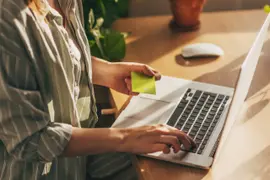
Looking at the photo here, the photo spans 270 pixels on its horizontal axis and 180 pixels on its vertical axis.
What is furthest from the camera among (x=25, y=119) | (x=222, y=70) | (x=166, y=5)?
(x=166, y=5)

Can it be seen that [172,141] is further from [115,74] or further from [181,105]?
[115,74]

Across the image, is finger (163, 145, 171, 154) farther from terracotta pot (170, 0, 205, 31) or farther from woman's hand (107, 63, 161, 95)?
terracotta pot (170, 0, 205, 31)

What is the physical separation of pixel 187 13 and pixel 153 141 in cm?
70

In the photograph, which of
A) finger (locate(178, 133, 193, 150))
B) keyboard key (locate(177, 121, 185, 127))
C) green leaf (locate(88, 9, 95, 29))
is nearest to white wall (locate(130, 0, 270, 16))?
green leaf (locate(88, 9, 95, 29))

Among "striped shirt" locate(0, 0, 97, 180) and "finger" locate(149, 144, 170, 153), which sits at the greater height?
"striped shirt" locate(0, 0, 97, 180)

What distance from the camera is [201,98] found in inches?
47.9

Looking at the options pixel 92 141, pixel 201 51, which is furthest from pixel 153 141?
pixel 201 51

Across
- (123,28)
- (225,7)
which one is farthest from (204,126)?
(225,7)

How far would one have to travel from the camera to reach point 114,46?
145 cm

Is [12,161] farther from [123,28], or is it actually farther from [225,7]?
[225,7]

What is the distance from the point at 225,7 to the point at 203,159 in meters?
0.98

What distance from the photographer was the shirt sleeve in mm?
901

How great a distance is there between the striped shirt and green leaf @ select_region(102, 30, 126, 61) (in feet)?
1.01

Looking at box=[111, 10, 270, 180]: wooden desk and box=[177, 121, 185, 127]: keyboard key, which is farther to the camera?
box=[177, 121, 185, 127]: keyboard key
